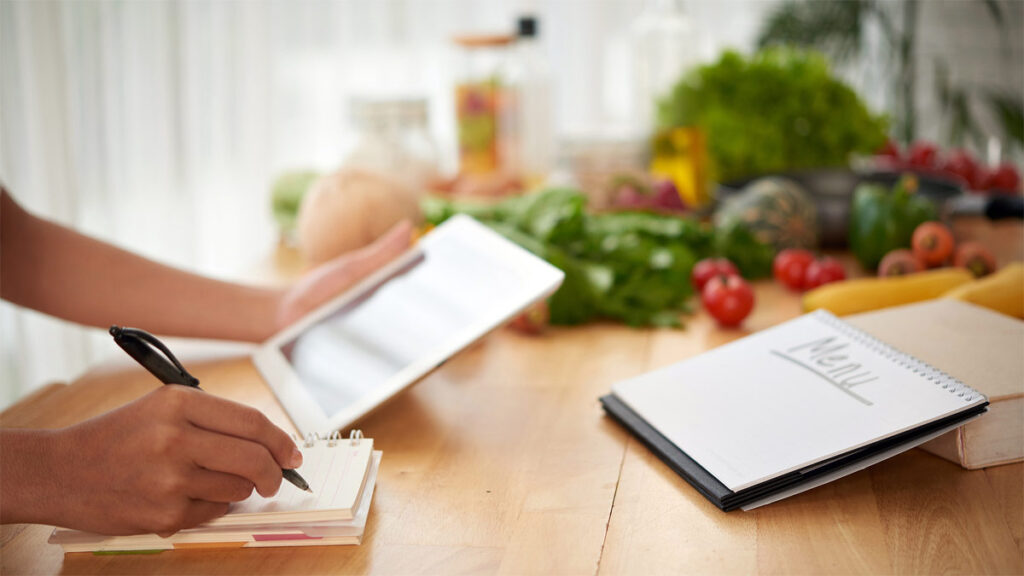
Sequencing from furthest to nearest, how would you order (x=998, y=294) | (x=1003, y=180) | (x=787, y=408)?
1. (x=1003, y=180)
2. (x=998, y=294)
3. (x=787, y=408)

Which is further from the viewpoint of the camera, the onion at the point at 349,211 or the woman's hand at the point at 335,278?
the onion at the point at 349,211

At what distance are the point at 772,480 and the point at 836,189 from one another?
43.7 inches

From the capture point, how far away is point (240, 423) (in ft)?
2.08

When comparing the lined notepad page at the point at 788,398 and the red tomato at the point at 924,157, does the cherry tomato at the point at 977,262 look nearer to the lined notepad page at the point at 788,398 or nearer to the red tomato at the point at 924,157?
the lined notepad page at the point at 788,398

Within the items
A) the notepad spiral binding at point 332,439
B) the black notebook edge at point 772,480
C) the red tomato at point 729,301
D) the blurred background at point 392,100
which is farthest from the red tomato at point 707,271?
the notepad spiral binding at point 332,439

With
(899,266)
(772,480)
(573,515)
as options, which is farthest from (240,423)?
(899,266)

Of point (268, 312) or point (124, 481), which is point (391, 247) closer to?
point (268, 312)

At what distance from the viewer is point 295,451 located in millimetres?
667

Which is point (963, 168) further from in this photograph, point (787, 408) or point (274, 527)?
point (274, 527)

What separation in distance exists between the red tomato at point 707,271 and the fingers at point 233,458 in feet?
2.68

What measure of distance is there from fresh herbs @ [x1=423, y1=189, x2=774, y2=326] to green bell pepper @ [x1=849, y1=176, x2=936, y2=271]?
148 mm

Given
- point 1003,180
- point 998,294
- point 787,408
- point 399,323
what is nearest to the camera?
point 787,408

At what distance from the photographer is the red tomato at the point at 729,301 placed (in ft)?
3.77

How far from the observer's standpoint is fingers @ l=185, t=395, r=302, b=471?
0.62m
